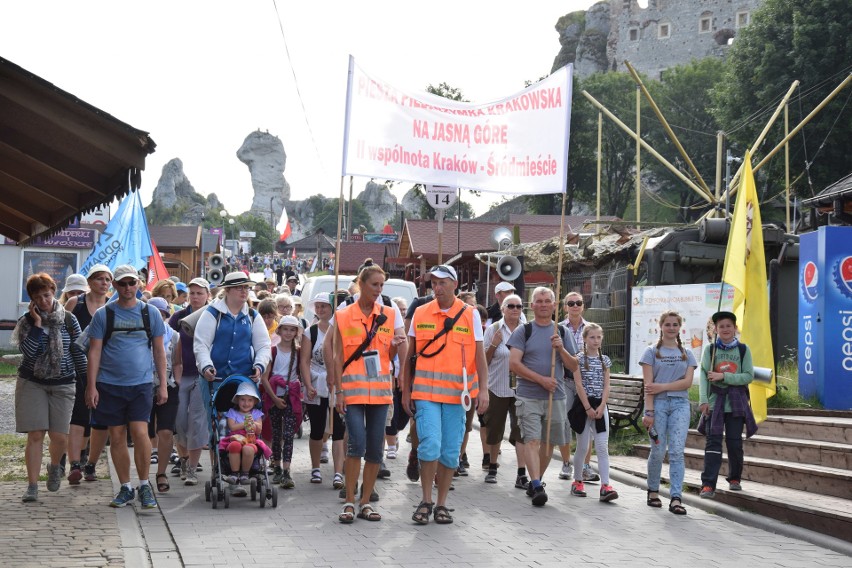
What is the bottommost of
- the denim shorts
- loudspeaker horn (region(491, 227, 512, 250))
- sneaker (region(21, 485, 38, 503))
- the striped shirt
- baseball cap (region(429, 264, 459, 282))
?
sneaker (region(21, 485, 38, 503))

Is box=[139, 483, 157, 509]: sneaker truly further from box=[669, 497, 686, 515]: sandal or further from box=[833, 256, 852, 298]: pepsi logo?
box=[833, 256, 852, 298]: pepsi logo

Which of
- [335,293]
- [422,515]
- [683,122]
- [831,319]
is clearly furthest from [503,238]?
[683,122]

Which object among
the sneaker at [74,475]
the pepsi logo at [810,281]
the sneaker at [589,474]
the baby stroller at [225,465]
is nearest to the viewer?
the baby stroller at [225,465]

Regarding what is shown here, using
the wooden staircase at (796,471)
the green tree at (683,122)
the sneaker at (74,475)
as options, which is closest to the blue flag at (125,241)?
the sneaker at (74,475)

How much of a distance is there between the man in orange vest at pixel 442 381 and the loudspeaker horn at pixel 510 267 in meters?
10.3

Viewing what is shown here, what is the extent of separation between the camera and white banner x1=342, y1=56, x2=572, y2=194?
35.2 ft

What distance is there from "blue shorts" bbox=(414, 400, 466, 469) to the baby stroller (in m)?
1.38

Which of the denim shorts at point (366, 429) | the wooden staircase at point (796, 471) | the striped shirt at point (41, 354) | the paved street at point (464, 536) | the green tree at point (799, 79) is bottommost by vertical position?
the paved street at point (464, 536)

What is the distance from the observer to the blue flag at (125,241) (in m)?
19.6

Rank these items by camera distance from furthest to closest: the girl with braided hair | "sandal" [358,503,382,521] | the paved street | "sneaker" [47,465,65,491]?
the girl with braided hair
"sneaker" [47,465,65,491]
"sandal" [358,503,382,521]
the paved street

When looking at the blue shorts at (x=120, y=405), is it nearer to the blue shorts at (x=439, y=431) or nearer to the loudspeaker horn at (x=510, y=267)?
the blue shorts at (x=439, y=431)

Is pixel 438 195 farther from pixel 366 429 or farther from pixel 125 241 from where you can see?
pixel 366 429

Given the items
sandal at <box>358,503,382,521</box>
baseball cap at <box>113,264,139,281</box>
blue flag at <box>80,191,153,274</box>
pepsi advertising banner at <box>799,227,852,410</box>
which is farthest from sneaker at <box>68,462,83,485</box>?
blue flag at <box>80,191,153,274</box>

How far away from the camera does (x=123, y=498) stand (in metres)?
8.66
